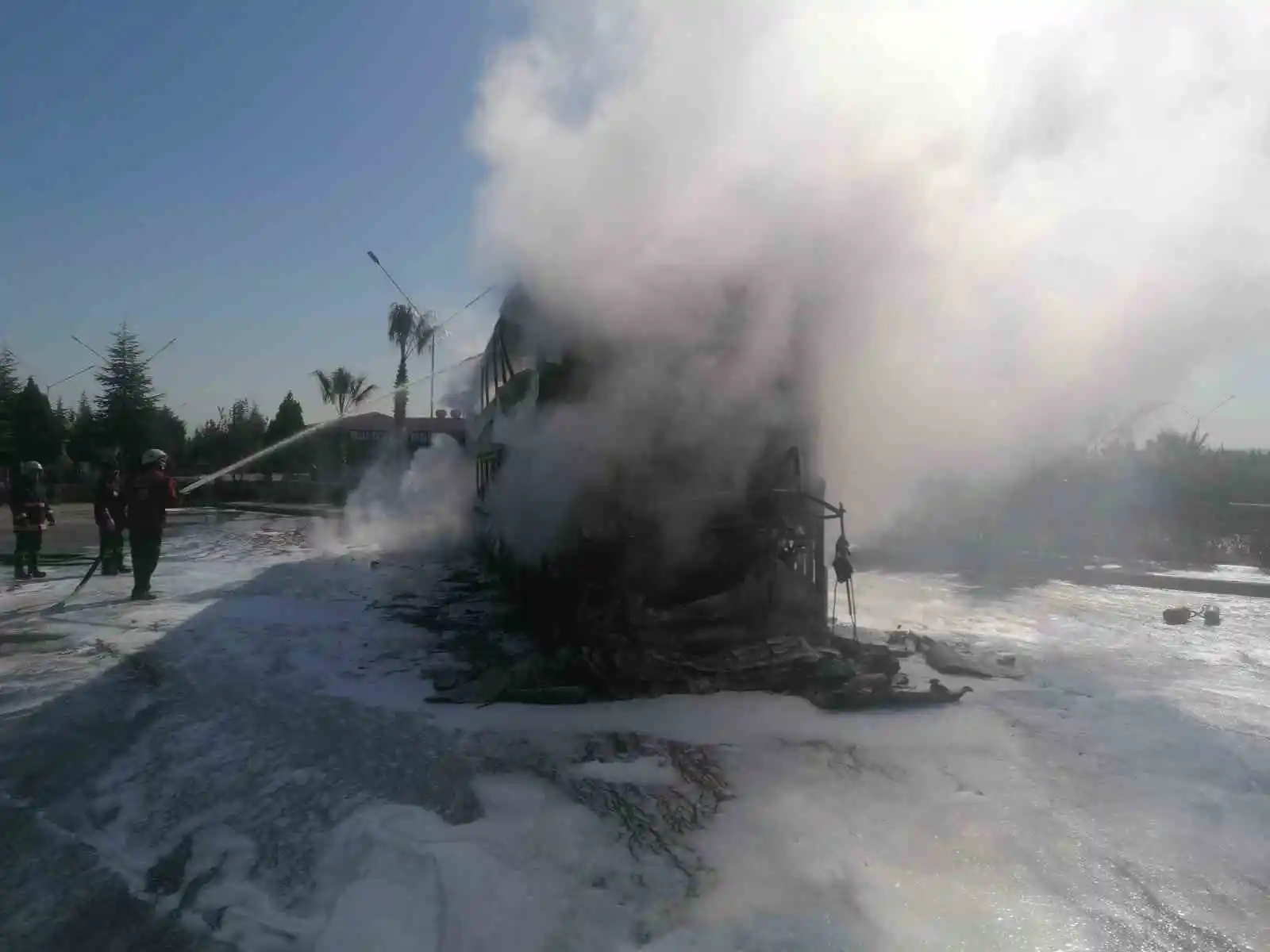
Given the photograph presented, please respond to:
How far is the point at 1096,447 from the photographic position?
58.1 ft

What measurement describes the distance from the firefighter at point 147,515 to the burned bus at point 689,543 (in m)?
5.14

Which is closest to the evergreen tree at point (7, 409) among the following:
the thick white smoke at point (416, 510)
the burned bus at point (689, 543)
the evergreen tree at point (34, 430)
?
the evergreen tree at point (34, 430)

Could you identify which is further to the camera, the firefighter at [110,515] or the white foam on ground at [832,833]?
the firefighter at [110,515]

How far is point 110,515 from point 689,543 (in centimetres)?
900

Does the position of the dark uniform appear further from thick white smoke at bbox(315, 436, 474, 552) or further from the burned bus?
the burned bus

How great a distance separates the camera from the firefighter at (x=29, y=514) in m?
11.3

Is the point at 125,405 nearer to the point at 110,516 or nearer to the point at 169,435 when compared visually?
the point at 169,435

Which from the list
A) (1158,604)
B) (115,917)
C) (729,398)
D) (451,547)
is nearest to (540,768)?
(115,917)

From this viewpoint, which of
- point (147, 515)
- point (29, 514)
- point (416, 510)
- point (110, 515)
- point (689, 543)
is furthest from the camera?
point (416, 510)

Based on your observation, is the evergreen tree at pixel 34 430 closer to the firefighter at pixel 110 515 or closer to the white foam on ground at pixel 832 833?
the firefighter at pixel 110 515

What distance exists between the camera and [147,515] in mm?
10164

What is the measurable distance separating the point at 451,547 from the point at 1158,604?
12.4 metres

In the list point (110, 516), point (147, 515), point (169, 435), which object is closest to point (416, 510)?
point (110, 516)

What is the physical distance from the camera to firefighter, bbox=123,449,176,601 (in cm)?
1008
